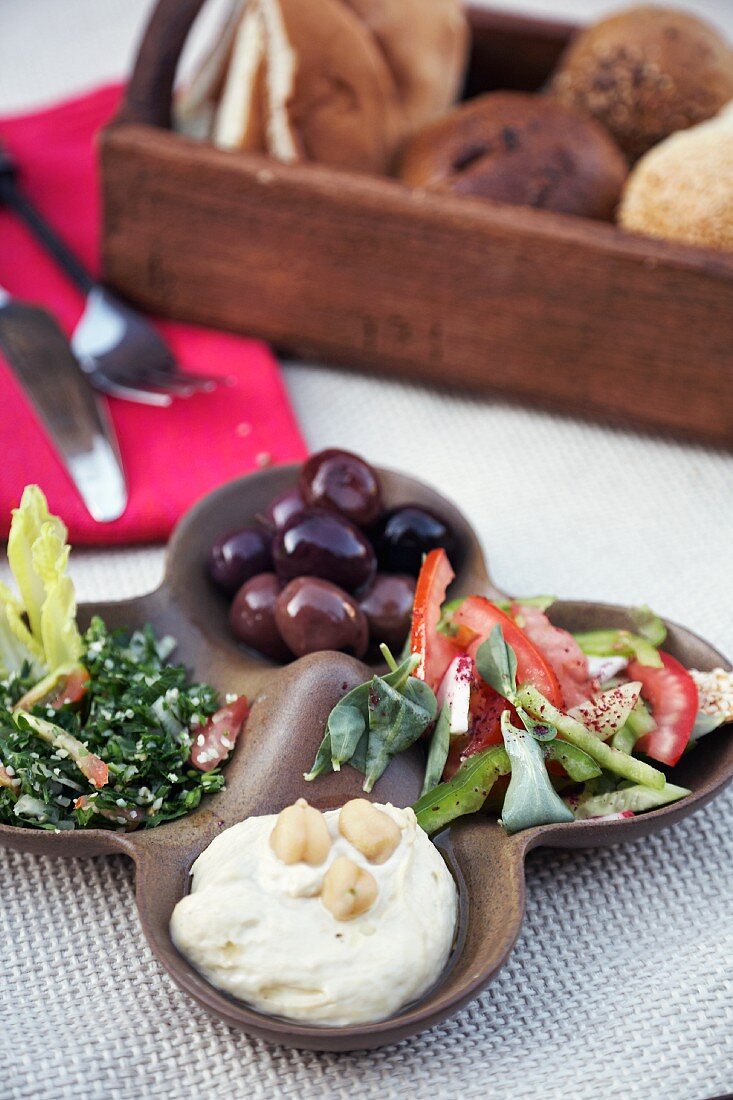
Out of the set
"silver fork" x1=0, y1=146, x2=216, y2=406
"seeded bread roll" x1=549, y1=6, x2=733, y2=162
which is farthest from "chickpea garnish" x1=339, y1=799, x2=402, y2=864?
"seeded bread roll" x1=549, y1=6, x2=733, y2=162

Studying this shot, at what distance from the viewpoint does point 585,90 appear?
194 cm

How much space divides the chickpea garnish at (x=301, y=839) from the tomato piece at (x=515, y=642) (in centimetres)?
28

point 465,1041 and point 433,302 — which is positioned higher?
point 433,302

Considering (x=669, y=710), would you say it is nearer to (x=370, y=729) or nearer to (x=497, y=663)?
(x=497, y=663)

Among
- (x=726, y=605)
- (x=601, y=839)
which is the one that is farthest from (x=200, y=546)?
(x=726, y=605)

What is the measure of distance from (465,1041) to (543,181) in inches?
49.3

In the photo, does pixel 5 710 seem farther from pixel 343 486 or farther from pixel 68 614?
pixel 343 486

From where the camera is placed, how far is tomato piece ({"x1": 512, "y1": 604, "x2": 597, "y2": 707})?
3.85 ft

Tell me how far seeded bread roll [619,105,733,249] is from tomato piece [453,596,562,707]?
0.80 m

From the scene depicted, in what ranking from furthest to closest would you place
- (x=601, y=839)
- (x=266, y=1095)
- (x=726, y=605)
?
(x=726, y=605) < (x=601, y=839) < (x=266, y=1095)

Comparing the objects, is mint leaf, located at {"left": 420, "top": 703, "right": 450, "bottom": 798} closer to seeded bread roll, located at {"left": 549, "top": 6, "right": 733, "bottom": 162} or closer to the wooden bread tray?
the wooden bread tray

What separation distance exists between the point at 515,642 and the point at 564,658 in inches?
2.5

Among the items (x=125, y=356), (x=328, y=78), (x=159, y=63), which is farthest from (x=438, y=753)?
(x=159, y=63)

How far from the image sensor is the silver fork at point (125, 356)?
178 cm
